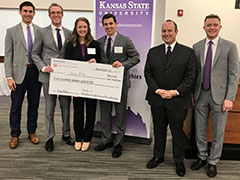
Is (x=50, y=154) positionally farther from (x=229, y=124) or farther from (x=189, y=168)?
(x=229, y=124)

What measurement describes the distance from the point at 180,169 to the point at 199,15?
311 cm

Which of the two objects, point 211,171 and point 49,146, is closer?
point 211,171

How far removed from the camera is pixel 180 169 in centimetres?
243

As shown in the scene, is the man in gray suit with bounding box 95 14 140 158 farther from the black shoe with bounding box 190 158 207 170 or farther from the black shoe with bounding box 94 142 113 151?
the black shoe with bounding box 190 158 207 170

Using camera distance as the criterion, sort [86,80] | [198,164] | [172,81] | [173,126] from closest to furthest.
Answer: [172,81], [173,126], [198,164], [86,80]

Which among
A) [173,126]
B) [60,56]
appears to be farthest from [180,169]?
[60,56]

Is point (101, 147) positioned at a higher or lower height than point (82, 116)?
lower

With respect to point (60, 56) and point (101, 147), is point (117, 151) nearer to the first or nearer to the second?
point (101, 147)

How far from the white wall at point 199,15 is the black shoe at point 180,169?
2860 millimetres

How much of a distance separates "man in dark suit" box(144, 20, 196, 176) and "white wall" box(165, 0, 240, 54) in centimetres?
250

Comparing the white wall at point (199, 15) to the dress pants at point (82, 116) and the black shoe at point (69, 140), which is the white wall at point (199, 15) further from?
the black shoe at point (69, 140)

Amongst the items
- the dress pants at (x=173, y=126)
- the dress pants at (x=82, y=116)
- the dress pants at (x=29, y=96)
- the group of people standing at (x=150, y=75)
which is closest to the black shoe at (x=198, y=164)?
the group of people standing at (x=150, y=75)

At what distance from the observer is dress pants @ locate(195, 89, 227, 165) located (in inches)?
91.0

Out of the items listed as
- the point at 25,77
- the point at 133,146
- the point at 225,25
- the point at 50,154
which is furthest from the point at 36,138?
the point at 225,25
